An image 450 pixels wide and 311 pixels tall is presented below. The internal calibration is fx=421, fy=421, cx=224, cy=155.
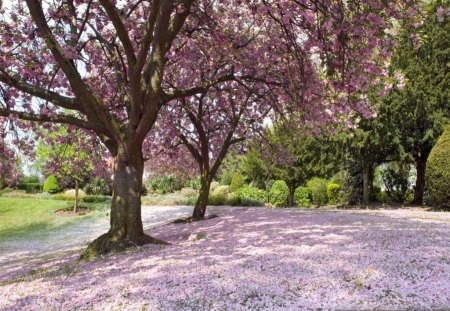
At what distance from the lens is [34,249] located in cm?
1608

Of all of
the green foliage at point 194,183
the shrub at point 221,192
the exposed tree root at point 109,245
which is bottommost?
the exposed tree root at point 109,245

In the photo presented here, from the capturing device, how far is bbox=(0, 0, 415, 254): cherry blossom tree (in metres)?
7.55

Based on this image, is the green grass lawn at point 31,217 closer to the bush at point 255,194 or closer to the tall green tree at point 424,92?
the bush at point 255,194

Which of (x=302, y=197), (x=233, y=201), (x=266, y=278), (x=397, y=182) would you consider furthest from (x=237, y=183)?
(x=266, y=278)

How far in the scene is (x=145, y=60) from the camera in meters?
8.71

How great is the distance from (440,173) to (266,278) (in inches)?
544

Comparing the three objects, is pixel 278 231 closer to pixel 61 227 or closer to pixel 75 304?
pixel 75 304

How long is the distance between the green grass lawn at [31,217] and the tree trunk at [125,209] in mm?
11786

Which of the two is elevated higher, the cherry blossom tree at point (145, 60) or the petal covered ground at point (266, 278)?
the cherry blossom tree at point (145, 60)

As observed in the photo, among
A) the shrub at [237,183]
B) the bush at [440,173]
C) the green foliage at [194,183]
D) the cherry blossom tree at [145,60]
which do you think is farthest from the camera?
the green foliage at [194,183]

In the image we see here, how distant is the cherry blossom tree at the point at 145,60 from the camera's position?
7552 mm

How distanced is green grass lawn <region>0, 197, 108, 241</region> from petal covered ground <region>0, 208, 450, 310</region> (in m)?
14.6

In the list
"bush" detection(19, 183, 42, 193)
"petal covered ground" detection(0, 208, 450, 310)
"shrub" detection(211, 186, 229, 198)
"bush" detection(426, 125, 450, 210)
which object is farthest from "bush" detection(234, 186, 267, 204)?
"bush" detection(19, 183, 42, 193)

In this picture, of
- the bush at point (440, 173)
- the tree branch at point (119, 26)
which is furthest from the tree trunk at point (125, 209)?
the bush at point (440, 173)
